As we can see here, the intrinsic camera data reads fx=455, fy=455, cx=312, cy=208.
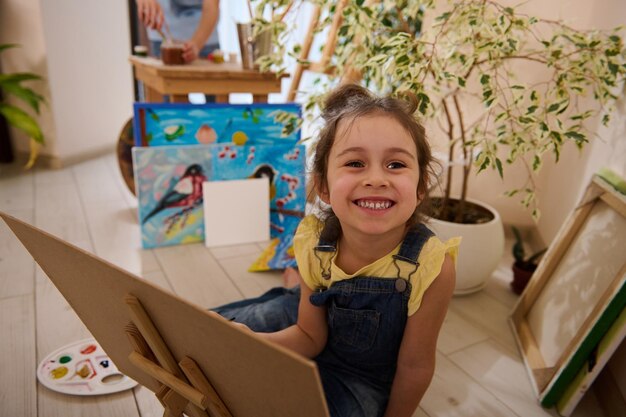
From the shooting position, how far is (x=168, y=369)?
638 mm

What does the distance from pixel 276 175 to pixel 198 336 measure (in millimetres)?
1383

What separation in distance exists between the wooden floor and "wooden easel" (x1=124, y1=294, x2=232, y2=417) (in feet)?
1.41

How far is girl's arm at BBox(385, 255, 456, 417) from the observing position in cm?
82

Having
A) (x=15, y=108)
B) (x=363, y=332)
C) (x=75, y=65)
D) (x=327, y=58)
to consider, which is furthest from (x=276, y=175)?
(x=75, y=65)

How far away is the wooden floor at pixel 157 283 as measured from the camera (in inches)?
41.8

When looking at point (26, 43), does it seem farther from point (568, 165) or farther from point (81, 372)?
point (568, 165)

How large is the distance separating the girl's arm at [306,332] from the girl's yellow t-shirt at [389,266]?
0.04 metres

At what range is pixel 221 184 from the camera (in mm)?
1780

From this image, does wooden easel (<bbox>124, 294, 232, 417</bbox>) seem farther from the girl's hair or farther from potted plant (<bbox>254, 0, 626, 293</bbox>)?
potted plant (<bbox>254, 0, 626, 293</bbox>)

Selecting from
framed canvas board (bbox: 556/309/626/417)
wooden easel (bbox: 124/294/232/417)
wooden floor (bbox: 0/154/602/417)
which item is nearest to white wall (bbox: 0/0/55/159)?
wooden floor (bbox: 0/154/602/417)

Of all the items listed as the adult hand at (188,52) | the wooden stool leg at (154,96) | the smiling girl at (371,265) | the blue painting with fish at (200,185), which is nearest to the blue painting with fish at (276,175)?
the blue painting with fish at (200,185)

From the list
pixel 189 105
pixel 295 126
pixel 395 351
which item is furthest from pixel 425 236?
pixel 189 105

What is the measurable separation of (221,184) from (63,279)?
1107 millimetres

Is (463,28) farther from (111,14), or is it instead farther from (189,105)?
(111,14)
